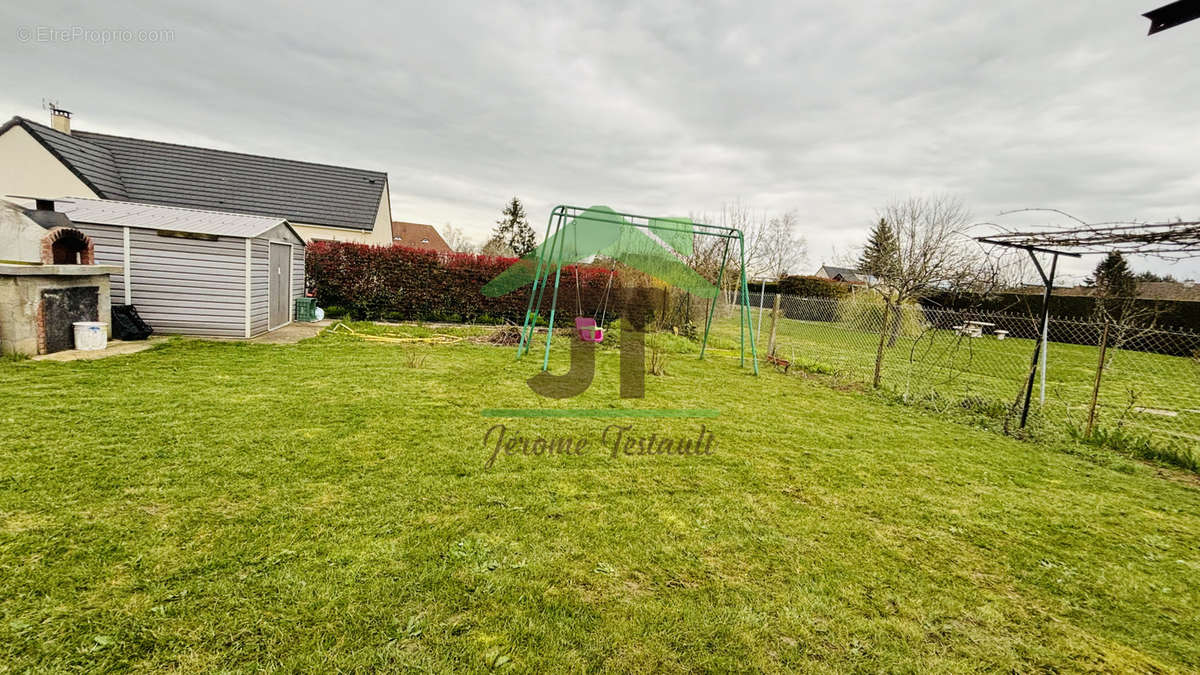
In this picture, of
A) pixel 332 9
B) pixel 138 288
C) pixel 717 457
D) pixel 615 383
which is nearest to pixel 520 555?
pixel 717 457

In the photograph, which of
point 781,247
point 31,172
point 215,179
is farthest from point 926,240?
point 31,172

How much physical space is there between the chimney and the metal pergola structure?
3012 centimetres

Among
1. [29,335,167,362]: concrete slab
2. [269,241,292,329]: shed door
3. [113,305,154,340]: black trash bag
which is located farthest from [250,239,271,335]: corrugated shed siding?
[113,305,154,340]: black trash bag

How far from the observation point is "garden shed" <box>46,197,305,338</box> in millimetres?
8164

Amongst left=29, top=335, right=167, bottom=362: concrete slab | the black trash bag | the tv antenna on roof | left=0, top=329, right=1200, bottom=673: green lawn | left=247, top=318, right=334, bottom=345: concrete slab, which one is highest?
Result: the tv antenna on roof

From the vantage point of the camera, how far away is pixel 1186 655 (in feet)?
6.97

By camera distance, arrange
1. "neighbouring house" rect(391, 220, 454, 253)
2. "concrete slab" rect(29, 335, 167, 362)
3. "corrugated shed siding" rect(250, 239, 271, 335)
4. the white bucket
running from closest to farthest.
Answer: "concrete slab" rect(29, 335, 167, 362), the white bucket, "corrugated shed siding" rect(250, 239, 271, 335), "neighbouring house" rect(391, 220, 454, 253)

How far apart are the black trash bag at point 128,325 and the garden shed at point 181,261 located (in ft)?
1.02

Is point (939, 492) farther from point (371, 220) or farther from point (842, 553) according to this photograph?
point (371, 220)

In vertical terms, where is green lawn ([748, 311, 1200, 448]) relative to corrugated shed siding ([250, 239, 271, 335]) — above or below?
below

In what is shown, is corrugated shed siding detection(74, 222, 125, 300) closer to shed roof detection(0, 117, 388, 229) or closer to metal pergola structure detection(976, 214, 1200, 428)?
shed roof detection(0, 117, 388, 229)

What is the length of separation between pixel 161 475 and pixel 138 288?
25.5 feet

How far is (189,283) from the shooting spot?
864cm

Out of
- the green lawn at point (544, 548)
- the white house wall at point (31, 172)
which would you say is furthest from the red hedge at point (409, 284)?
the white house wall at point (31, 172)
